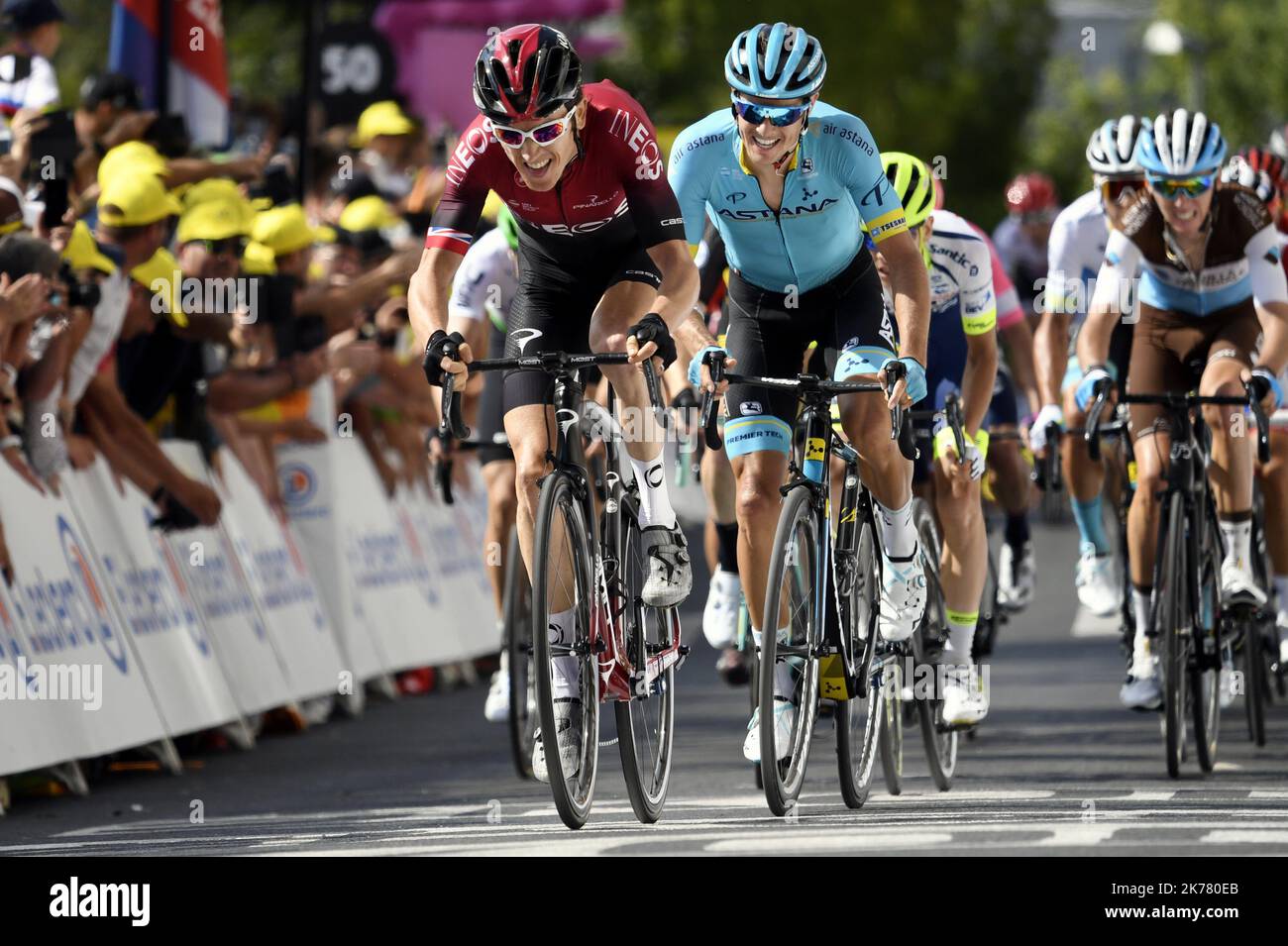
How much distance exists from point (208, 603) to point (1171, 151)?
4.67 m

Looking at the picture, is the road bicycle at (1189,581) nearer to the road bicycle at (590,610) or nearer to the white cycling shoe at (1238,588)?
the white cycling shoe at (1238,588)

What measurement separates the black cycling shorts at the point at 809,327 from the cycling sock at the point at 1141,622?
184 cm

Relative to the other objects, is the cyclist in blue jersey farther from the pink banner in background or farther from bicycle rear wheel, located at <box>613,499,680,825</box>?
the pink banner in background

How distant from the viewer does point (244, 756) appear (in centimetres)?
1176

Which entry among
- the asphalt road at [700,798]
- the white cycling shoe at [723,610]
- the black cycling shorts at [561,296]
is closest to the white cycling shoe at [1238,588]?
the asphalt road at [700,798]

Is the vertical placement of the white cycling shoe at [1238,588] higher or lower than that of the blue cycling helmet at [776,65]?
lower

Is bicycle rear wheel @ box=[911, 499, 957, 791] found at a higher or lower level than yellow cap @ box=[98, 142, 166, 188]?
lower

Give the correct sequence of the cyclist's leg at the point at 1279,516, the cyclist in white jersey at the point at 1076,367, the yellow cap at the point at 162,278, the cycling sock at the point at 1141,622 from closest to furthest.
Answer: the cycling sock at the point at 1141,622 → the cyclist's leg at the point at 1279,516 → the yellow cap at the point at 162,278 → the cyclist in white jersey at the point at 1076,367

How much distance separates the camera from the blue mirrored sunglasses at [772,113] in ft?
28.3

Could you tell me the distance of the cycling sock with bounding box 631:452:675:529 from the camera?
8.94 metres

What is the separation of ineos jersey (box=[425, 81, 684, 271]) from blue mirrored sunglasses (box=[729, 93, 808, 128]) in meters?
0.31

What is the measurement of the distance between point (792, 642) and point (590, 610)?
0.75m

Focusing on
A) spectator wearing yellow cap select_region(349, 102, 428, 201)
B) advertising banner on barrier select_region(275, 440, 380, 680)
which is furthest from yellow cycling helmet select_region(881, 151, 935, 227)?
spectator wearing yellow cap select_region(349, 102, 428, 201)
